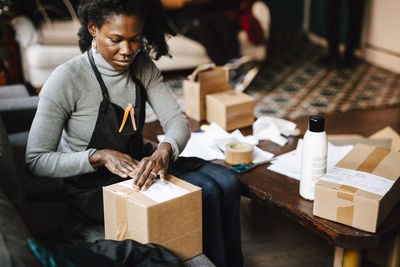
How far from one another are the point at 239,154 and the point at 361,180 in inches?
18.8

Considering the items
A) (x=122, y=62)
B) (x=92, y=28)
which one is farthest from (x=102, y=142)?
(x=92, y=28)

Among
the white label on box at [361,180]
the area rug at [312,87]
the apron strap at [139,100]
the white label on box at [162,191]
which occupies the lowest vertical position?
the area rug at [312,87]

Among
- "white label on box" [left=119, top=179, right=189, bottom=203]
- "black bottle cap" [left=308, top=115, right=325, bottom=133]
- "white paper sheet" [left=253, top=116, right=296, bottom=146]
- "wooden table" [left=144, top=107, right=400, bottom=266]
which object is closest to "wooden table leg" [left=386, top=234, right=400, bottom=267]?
"wooden table" [left=144, top=107, right=400, bottom=266]

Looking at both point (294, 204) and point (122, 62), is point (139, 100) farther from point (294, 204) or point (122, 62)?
point (294, 204)

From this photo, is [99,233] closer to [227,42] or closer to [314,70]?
[227,42]

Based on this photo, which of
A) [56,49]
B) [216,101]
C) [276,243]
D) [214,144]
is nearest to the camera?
[214,144]

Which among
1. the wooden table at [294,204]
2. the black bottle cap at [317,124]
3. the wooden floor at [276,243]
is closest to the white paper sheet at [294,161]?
the wooden table at [294,204]

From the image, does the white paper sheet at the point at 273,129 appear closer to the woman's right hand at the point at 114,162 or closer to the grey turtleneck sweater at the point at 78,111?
the grey turtleneck sweater at the point at 78,111

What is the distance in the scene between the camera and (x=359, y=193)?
1196 millimetres

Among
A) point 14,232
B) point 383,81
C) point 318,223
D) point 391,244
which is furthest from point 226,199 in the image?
point 383,81

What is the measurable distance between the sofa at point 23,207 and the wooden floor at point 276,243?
27.0 inches

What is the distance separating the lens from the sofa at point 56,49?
360cm

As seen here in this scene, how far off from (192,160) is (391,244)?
68 cm

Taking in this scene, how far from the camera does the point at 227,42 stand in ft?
13.2
